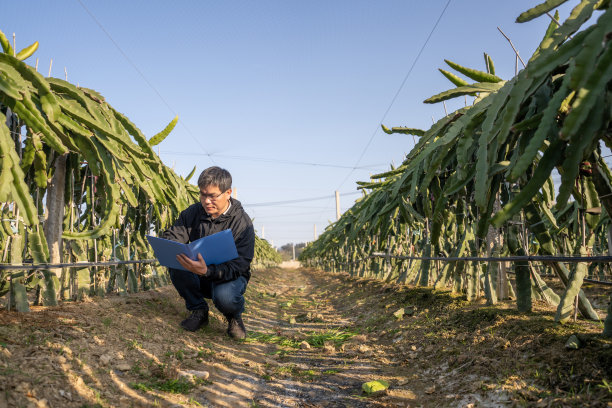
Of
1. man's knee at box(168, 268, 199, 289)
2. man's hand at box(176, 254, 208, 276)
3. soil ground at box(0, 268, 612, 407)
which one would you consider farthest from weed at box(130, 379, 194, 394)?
man's knee at box(168, 268, 199, 289)

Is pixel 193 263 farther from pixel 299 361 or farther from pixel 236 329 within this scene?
pixel 299 361

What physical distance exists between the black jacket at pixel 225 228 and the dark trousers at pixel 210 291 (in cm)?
7

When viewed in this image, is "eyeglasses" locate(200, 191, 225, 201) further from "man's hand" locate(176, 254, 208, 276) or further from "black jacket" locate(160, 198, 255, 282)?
"man's hand" locate(176, 254, 208, 276)

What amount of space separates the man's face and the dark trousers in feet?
1.85

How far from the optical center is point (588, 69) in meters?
1.33

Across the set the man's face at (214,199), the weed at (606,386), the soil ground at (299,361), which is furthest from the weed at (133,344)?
the weed at (606,386)

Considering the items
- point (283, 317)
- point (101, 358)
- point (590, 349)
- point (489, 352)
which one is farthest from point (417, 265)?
point (101, 358)

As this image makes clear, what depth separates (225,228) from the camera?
11.0 ft

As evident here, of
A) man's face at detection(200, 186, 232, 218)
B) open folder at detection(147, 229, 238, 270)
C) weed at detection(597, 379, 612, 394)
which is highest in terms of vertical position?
man's face at detection(200, 186, 232, 218)

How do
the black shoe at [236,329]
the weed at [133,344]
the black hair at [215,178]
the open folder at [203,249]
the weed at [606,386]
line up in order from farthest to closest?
1. the black shoe at [236,329]
2. the black hair at [215,178]
3. the open folder at [203,249]
4. the weed at [133,344]
5. the weed at [606,386]

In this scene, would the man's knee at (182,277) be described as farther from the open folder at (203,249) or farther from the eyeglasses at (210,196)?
the eyeglasses at (210,196)

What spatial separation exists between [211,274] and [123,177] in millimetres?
1047

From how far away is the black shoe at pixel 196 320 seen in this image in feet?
10.8

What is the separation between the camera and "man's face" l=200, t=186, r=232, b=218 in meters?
3.09
